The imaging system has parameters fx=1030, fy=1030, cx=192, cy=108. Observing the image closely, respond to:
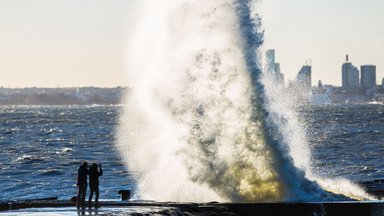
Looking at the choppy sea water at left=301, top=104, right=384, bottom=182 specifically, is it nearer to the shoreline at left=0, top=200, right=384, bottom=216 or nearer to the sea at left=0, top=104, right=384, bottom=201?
the sea at left=0, top=104, right=384, bottom=201

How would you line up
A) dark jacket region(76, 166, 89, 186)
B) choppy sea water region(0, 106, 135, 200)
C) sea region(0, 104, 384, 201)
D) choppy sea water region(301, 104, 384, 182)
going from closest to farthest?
1. dark jacket region(76, 166, 89, 186)
2. choppy sea water region(0, 106, 135, 200)
3. sea region(0, 104, 384, 201)
4. choppy sea water region(301, 104, 384, 182)

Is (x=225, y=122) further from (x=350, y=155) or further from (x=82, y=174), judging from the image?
(x=350, y=155)

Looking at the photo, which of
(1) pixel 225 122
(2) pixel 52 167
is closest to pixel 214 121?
(1) pixel 225 122

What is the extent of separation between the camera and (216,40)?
44.1 meters

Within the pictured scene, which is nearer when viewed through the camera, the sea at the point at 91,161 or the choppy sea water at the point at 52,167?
the choppy sea water at the point at 52,167

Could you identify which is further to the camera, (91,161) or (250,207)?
(91,161)

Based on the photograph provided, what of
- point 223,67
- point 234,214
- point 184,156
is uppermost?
point 223,67

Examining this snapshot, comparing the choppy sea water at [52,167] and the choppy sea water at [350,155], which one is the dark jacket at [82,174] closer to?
the choppy sea water at [52,167]

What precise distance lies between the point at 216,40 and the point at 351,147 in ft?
192

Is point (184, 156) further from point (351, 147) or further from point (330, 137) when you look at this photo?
point (330, 137)

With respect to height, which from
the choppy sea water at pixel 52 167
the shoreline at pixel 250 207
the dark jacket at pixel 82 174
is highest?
the choppy sea water at pixel 52 167

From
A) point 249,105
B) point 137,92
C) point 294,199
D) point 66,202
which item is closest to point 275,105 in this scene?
point 249,105

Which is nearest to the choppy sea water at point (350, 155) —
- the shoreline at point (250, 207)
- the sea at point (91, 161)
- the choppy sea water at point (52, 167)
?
the sea at point (91, 161)

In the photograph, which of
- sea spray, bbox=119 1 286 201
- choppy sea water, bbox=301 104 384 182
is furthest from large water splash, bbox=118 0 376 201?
choppy sea water, bbox=301 104 384 182
